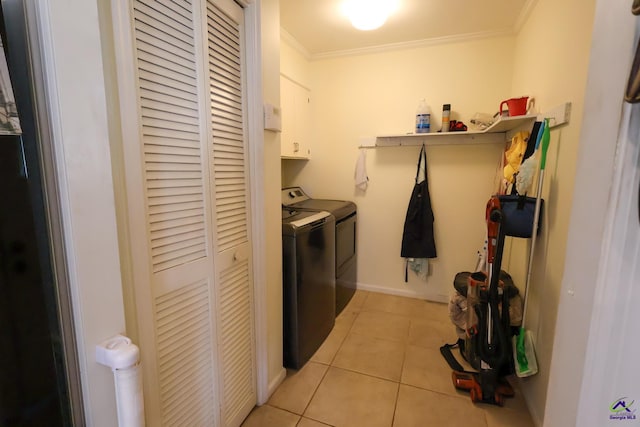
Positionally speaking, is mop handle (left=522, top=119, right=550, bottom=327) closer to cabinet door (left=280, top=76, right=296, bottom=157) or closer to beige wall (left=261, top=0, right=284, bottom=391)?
beige wall (left=261, top=0, right=284, bottom=391)

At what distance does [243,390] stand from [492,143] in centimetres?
271

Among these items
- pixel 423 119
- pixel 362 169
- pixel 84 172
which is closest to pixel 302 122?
pixel 362 169

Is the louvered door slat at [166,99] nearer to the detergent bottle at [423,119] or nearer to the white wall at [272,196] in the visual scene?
the white wall at [272,196]

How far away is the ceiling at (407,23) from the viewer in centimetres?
209

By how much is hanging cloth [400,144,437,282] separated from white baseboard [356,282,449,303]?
43 cm

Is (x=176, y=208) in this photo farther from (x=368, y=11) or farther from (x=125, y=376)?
(x=368, y=11)

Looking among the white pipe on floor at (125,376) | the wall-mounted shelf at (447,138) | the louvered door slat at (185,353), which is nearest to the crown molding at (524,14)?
the wall-mounted shelf at (447,138)

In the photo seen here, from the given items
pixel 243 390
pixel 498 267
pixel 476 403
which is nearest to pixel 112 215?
pixel 243 390

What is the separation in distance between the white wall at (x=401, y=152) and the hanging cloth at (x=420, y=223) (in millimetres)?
95

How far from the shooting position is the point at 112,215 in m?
0.68

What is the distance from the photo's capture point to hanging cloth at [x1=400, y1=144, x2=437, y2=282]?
9.10 ft

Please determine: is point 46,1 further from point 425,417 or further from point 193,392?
point 425,417

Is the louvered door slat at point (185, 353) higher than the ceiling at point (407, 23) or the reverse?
the reverse

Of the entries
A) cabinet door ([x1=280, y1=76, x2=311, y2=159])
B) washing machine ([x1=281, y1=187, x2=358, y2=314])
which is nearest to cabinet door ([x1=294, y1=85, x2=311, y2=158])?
cabinet door ([x1=280, y1=76, x2=311, y2=159])
